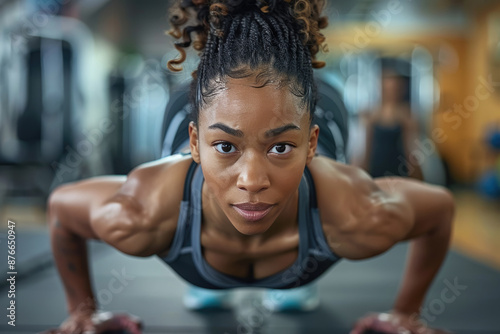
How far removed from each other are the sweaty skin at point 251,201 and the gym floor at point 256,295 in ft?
1.09

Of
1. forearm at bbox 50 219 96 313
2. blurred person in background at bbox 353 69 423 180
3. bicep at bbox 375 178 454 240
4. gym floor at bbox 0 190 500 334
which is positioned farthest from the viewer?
blurred person in background at bbox 353 69 423 180

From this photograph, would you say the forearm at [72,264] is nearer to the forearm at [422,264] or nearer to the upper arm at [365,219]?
the upper arm at [365,219]

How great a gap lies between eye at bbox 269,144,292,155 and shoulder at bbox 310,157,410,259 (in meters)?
0.31

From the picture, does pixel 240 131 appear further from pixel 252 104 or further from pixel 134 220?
pixel 134 220

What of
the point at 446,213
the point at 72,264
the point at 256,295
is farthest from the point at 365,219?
the point at 256,295

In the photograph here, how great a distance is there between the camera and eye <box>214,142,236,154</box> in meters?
0.95

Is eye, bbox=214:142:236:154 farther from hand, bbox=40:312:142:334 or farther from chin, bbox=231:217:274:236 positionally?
hand, bbox=40:312:142:334

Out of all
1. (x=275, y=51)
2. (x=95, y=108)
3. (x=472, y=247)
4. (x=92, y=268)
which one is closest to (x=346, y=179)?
(x=275, y=51)

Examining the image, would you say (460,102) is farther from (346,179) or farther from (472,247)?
(346,179)

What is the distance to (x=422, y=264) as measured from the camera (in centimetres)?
154

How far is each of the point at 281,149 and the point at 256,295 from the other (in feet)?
4.38

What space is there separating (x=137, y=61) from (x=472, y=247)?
18.3ft

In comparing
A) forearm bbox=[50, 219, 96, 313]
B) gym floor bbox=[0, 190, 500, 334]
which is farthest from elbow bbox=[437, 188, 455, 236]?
forearm bbox=[50, 219, 96, 313]

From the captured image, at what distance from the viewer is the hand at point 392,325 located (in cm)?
153
